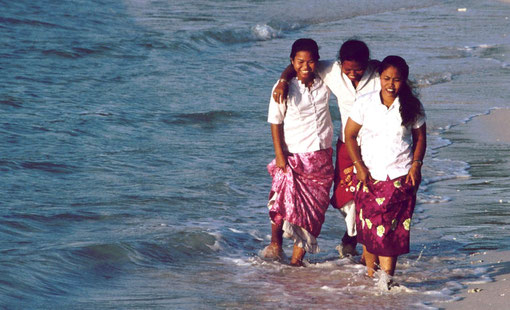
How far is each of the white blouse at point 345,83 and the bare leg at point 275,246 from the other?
2.59ft

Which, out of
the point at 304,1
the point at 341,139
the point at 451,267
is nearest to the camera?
the point at 341,139

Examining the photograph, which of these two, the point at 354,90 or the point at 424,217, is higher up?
the point at 354,90

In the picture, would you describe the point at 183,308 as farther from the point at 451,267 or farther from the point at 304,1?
the point at 304,1

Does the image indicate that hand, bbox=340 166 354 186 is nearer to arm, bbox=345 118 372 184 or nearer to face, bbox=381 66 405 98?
arm, bbox=345 118 372 184

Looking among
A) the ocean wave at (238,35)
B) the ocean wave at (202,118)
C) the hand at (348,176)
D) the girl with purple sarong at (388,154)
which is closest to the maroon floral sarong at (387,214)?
the girl with purple sarong at (388,154)

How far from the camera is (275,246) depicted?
5.41 m

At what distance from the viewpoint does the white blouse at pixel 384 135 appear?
4.49m

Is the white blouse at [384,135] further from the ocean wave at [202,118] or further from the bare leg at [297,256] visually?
the ocean wave at [202,118]

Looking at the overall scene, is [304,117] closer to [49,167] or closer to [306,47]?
[306,47]

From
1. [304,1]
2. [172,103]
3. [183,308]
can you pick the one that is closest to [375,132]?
[183,308]

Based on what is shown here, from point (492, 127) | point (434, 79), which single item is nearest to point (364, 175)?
point (492, 127)

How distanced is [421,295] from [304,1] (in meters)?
26.3

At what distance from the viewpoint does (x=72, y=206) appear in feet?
22.6

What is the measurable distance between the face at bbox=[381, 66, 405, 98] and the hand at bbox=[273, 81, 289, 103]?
0.65 meters
